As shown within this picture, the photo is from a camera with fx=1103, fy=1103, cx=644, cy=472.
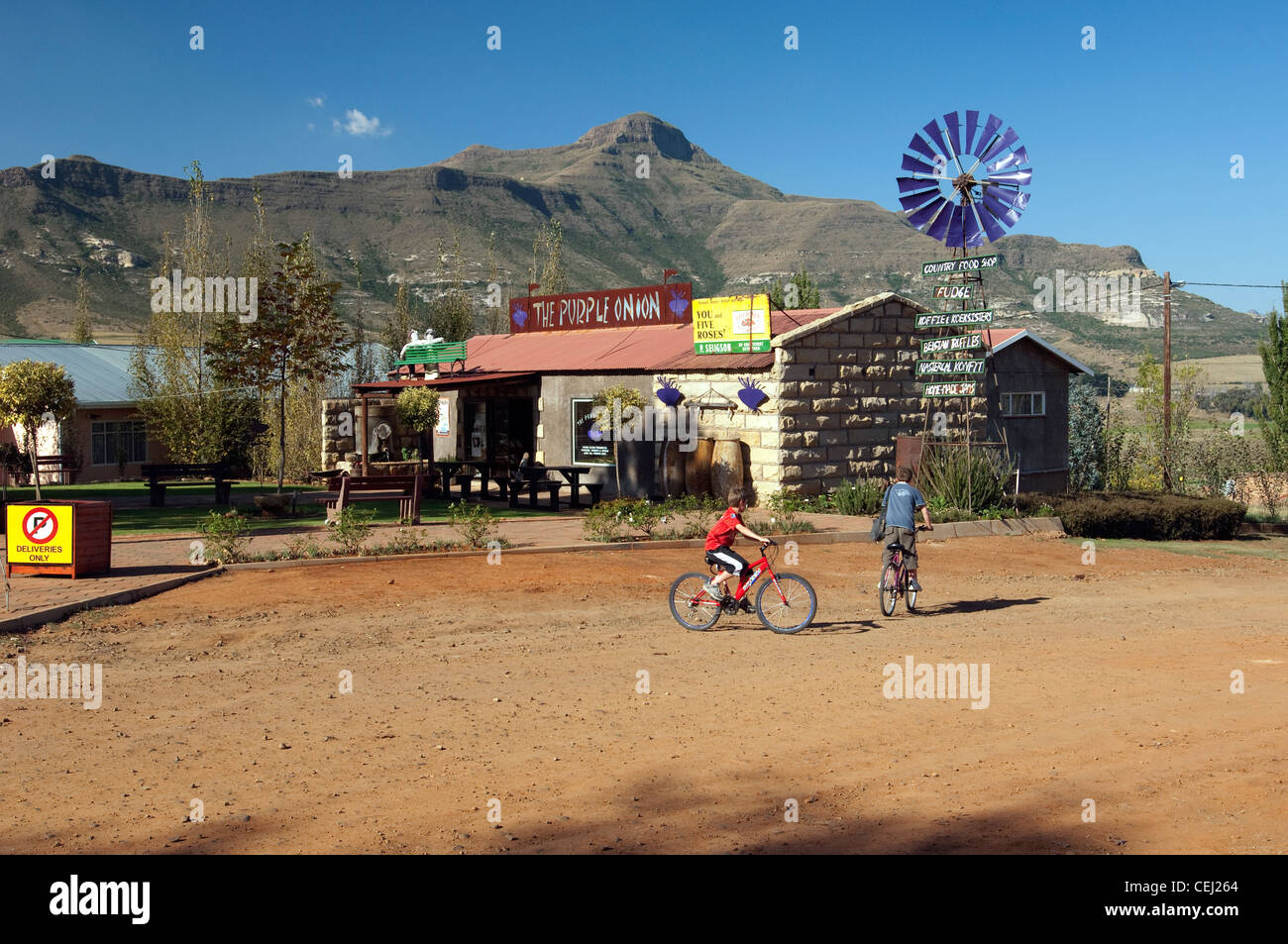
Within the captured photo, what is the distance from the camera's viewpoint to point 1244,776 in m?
7.03

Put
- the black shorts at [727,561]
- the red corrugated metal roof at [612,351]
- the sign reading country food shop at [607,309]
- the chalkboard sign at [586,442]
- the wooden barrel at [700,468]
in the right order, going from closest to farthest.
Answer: the black shorts at [727,561]
the wooden barrel at [700,468]
the red corrugated metal roof at [612,351]
the chalkboard sign at [586,442]
the sign reading country food shop at [607,309]

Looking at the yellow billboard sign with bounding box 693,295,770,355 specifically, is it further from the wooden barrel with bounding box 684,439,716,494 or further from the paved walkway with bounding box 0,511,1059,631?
the paved walkway with bounding box 0,511,1059,631

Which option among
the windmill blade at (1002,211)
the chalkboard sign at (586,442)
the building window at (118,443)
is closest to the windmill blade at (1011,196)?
the windmill blade at (1002,211)

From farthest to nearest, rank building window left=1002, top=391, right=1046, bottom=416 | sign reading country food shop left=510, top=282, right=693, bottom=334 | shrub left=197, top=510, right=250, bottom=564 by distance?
building window left=1002, top=391, right=1046, bottom=416 → sign reading country food shop left=510, top=282, right=693, bottom=334 → shrub left=197, top=510, right=250, bottom=564

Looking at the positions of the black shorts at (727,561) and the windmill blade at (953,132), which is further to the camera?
the windmill blade at (953,132)

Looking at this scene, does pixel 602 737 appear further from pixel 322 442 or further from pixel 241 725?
pixel 322 442

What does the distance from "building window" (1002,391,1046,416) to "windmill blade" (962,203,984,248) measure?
8.08 metres

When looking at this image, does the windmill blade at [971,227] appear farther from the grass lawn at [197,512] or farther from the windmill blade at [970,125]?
the grass lawn at [197,512]

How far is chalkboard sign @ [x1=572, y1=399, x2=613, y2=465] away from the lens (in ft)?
87.0

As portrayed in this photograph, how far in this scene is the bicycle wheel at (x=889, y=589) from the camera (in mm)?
13188

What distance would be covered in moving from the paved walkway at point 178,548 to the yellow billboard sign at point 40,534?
0.31 metres

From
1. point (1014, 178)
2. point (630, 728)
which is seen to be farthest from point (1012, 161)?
point (630, 728)

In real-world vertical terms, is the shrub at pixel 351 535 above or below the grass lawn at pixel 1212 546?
above

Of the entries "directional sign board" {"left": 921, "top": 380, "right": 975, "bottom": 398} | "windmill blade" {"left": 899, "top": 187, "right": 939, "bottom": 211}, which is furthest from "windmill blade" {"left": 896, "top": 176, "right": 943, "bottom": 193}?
"directional sign board" {"left": 921, "top": 380, "right": 975, "bottom": 398}
